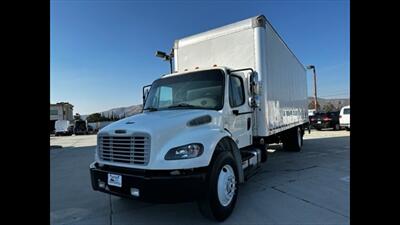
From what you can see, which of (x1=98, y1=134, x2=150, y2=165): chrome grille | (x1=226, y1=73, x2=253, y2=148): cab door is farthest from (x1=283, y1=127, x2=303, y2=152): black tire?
(x1=98, y1=134, x2=150, y2=165): chrome grille

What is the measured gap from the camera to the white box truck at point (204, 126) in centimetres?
362

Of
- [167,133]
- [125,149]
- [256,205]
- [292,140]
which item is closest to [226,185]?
[256,205]

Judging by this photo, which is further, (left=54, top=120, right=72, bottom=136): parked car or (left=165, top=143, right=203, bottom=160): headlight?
(left=54, top=120, right=72, bottom=136): parked car

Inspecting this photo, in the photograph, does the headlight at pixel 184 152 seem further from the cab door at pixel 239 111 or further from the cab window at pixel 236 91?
the cab window at pixel 236 91

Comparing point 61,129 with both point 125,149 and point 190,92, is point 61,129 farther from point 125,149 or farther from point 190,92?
point 125,149

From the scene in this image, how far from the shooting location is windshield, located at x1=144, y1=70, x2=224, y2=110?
4.80 metres

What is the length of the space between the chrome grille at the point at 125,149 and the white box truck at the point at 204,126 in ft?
0.05

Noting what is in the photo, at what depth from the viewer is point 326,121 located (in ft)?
75.7

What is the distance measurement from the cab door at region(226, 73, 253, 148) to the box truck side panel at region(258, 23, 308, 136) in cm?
52

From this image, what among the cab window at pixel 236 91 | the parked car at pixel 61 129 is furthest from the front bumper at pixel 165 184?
the parked car at pixel 61 129

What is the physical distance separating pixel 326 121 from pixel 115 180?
2251 cm

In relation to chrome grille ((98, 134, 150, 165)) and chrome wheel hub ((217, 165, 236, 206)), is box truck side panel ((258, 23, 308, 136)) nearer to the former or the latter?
chrome wheel hub ((217, 165, 236, 206))

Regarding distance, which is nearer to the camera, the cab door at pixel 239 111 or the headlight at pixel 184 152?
the headlight at pixel 184 152
